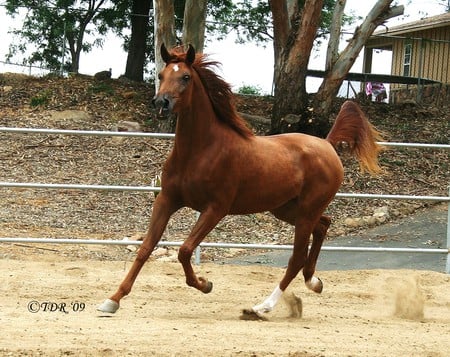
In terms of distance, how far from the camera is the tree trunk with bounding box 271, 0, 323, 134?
12.9 metres

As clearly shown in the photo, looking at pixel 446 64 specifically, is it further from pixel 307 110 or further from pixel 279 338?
pixel 279 338

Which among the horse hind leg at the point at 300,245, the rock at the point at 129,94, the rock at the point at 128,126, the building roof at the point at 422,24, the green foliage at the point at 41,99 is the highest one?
the building roof at the point at 422,24

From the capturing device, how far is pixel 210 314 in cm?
613

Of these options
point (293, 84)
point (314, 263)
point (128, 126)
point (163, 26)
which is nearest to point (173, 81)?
point (314, 263)

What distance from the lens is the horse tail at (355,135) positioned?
285 inches

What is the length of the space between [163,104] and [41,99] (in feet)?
33.2

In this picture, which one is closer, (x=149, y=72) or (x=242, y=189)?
→ (x=242, y=189)

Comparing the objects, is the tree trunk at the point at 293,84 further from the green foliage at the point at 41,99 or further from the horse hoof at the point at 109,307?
the horse hoof at the point at 109,307

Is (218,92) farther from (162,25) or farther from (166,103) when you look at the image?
(162,25)

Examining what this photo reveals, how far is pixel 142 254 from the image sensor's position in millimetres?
5797

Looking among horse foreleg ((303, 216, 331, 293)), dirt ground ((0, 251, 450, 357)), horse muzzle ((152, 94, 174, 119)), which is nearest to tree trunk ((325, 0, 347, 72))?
dirt ground ((0, 251, 450, 357))

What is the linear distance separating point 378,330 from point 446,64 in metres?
16.2

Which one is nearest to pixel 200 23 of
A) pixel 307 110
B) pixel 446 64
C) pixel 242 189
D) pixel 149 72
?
pixel 307 110

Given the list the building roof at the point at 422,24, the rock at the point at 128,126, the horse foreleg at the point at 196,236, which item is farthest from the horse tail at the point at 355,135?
the building roof at the point at 422,24
